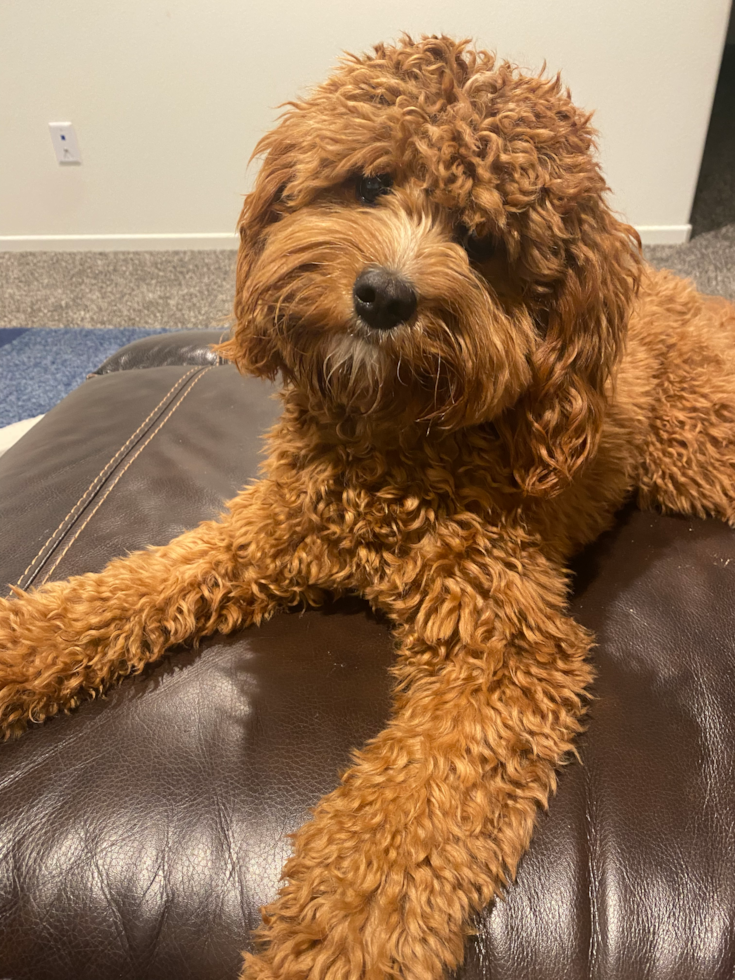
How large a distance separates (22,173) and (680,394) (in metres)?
3.15

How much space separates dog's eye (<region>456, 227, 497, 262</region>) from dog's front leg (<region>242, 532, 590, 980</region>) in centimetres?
36

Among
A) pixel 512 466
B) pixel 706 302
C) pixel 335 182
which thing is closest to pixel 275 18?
pixel 706 302

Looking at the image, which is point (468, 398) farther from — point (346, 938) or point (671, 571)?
point (346, 938)

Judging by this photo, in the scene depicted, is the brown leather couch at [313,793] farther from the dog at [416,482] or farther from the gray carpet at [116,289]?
the gray carpet at [116,289]

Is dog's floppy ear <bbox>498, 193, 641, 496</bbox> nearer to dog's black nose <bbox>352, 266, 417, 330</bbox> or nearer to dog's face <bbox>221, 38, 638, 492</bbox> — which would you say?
dog's face <bbox>221, 38, 638, 492</bbox>

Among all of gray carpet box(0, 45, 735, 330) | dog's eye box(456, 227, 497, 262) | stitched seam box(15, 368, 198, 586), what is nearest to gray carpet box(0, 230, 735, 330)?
gray carpet box(0, 45, 735, 330)

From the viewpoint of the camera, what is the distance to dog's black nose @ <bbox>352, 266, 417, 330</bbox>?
30.1 inches

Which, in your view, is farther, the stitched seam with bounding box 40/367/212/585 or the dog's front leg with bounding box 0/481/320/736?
the stitched seam with bounding box 40/367/212/585

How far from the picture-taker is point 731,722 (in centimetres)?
90

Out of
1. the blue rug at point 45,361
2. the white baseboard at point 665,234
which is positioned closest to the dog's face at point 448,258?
the blue rug at point 45,361

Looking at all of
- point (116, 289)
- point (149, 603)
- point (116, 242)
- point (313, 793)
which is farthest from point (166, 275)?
point (313, 793)

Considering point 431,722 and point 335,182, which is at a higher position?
point 335,182

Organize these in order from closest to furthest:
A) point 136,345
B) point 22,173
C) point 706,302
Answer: point 706,302, point 136,345, point 22,173

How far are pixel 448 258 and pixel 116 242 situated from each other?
9.78 feet
